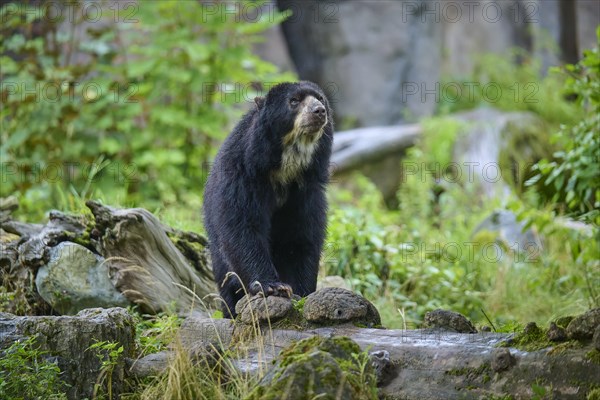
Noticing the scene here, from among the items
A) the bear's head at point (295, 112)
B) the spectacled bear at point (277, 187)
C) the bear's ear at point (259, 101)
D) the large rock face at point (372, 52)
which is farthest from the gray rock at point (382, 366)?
the large rock face at point (372, 52)

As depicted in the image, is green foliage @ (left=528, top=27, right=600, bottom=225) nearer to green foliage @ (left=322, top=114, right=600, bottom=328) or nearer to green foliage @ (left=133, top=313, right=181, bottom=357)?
green foliage @ (left=322, top=114, right=600, bottom=328)

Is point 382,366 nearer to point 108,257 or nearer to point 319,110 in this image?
point 319,110

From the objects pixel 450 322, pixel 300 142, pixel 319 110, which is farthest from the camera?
pixel 300 142

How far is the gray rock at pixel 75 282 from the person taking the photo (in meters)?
5.20

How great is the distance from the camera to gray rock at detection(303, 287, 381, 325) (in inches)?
151

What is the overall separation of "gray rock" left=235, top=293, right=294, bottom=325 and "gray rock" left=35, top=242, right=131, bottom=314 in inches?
62.8

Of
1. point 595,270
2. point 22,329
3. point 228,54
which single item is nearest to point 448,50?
point 228,54

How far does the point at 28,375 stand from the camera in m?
3.69

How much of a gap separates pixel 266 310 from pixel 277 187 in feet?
4.21

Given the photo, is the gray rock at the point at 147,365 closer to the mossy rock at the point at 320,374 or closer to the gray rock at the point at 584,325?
the mossy rock at the point at 320,374

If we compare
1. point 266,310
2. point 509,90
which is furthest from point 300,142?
point 509,90

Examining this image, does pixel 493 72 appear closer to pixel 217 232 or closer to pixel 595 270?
pixel 595 270

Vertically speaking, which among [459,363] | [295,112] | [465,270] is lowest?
[465,270]

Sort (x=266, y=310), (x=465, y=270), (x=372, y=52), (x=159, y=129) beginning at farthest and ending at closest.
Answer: (x=372, y=52), (x=159, y=129), (x=465, y=270), (x=266, y=310)
